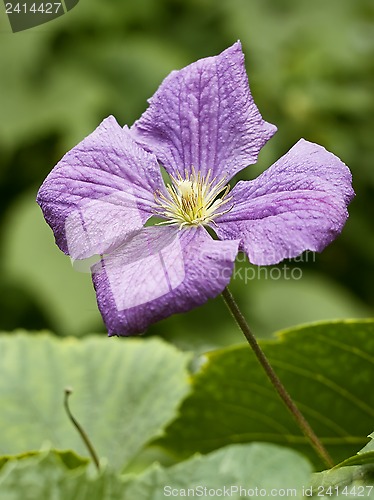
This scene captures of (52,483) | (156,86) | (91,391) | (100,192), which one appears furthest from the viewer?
(156,86)

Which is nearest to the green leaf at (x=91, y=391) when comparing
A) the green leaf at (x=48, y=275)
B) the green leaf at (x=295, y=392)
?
the green leaf at (x=295, y=392)

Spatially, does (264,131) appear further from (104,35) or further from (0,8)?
(104,35)

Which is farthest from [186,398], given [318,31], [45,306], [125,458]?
[318,31]

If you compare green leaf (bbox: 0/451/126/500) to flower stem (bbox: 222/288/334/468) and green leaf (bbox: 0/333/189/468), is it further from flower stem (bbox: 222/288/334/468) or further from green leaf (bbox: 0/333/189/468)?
green leaf (bbox: 0/333/189/468)

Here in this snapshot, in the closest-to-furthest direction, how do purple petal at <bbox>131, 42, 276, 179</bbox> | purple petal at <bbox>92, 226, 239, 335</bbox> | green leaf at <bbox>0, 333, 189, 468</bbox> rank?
purple petal at <bbox>92, 226, 239, 335</bbox> → purple petal at <bbox>131, 42, 276, 179</bbox> → green leaf at <bbox>0, 333, 189, 468</bbox>

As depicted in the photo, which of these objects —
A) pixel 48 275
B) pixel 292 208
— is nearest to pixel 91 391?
pixel 292 208

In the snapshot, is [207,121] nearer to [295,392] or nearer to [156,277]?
[156,277]

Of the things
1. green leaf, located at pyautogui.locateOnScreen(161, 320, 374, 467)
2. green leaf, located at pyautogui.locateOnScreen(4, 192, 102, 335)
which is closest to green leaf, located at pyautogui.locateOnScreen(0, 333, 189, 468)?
green leaf, located at pyautogui.locateOnScreen(161, 320, 374, 467)
